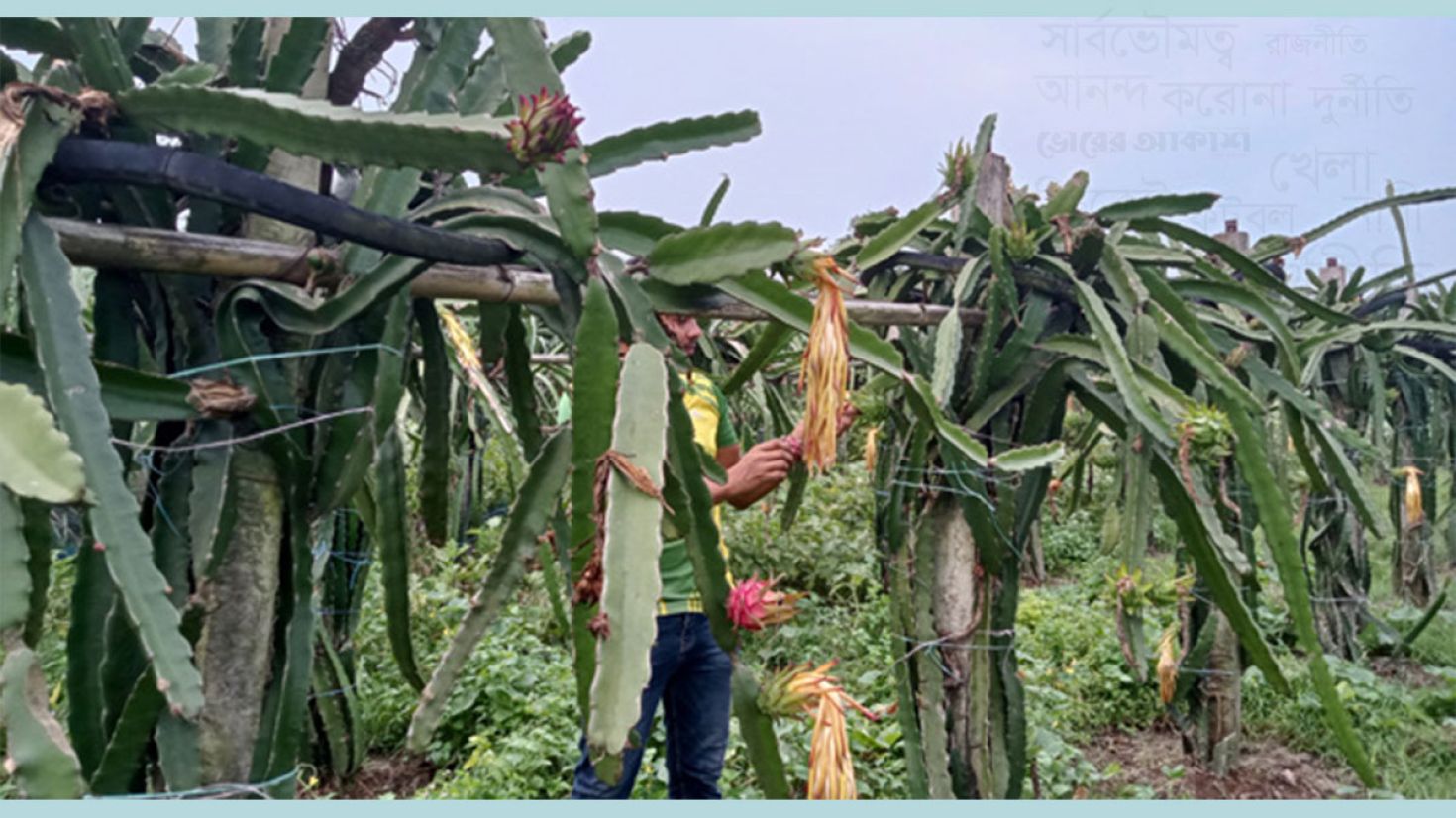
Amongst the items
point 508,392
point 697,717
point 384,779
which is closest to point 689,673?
point 697,717

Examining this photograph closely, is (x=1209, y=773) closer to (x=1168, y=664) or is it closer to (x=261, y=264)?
(x=1168, y=664)

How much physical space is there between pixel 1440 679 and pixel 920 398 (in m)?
3.26

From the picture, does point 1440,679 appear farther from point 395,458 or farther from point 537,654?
point 395,458

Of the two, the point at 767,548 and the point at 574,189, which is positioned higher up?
the point at 574,189

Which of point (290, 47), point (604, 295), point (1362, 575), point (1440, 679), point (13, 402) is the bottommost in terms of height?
point (1440, 679)

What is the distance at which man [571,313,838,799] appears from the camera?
1747 millimetres

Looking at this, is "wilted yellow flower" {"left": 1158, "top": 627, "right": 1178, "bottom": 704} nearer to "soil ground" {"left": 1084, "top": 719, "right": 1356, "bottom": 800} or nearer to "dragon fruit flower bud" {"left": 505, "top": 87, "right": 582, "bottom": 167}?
"soil ground" {"left": 1084, "top": 719, "right": 1356, "bottom": 800}

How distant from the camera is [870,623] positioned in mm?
3484

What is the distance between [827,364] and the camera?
2.65 feet

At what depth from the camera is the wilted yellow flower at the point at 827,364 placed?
2.65ft

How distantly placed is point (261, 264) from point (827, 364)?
47 centimetres

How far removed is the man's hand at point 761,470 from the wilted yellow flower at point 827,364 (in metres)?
0.72

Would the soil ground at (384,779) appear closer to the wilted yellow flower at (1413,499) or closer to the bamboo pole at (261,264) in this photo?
the bamboo pole at (261,264)

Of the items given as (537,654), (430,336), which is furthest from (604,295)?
(537,654)
